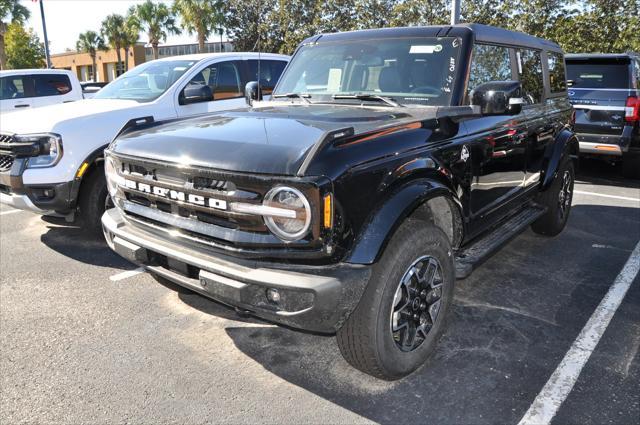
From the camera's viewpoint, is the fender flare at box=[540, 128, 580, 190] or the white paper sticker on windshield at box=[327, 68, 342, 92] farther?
the fender flare at box=[540, 128, 580, 190]

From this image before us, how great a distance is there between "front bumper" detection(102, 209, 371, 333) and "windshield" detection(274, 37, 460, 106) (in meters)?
1.64

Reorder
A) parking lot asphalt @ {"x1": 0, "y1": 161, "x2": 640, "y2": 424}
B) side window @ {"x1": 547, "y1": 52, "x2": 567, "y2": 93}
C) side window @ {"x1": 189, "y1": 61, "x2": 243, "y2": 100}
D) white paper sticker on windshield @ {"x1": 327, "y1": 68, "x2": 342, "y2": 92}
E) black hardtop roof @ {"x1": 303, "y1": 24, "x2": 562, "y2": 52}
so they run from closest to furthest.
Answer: parking lot asphalt @ {"x1": 0, "y1": 161, "x2": 640, "y2": 424} < black hardtop roof @ {"x1": 303, "y1": 24, "x2": 562, "y2": 52} < white paper sticker on windshield @ {"x1": 327, "y1": 68, "x2": 342, "y2": 92} < side window @ {"x1": 547, "y1": 52, "x2": 567, "y2": 93} < side window @ {"x1": 189, "y1": 61, "x2": 243, "y2": 100}

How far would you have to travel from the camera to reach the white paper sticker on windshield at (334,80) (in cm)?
393

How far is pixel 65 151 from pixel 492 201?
12.6 ft

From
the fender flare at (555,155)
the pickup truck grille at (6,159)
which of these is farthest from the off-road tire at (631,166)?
the pickup truck grille at (6,159)

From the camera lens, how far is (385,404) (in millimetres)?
2693

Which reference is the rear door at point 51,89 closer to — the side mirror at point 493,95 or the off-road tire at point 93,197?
the off-road tire at point 93,197

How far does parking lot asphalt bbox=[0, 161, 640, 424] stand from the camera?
2648mm

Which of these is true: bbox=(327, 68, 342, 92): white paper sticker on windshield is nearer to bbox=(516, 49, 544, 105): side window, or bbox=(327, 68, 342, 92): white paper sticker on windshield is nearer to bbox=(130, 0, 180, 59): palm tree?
bbox=(516, 49, 544, 105): side window

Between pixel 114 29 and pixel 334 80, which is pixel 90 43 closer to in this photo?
pixel 114 29

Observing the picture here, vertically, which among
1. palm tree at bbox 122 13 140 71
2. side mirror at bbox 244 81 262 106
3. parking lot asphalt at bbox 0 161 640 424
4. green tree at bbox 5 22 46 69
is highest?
palm tree at bbox 122 13 140 71

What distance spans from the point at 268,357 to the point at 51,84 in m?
9.87

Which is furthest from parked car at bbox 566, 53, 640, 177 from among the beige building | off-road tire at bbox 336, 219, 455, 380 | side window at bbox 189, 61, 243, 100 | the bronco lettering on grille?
the beige building

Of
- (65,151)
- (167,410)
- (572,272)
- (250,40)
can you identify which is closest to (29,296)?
(65,151)
